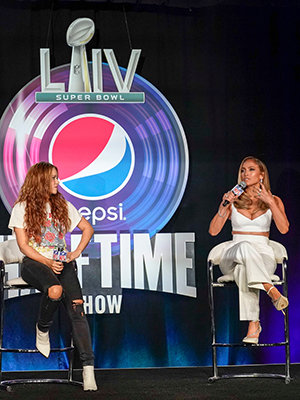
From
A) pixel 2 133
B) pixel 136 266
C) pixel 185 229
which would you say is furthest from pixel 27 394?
pixel 2 133

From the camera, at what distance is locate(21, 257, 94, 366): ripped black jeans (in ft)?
9.97

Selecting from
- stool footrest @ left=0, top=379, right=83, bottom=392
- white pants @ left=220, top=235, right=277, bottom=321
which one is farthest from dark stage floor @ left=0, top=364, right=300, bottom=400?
white pants @ left=220, top=235, right=277, bottom=321

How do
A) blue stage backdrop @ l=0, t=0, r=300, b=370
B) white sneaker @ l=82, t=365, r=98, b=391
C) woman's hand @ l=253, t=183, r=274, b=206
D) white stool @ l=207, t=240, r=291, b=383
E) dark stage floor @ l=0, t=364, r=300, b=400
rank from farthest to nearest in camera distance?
blue stage backdrop @ l=0, t=0, r=300, b=370 < woman's hand @ l=253, t=183, r=274, b=206 < white stool @ l=207, t=240, r=291, b=383 < white sneaker @ l=82, t=365, r=98, b=391 < dark stage floor @ l=0, t=364, r=300, b=400

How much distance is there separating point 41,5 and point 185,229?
2.01 meters

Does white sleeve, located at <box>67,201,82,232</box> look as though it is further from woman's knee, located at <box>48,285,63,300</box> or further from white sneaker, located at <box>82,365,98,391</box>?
white sneaker, located at <box>82,365,98,391</box>

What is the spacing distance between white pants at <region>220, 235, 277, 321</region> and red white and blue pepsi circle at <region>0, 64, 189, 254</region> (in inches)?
32.6

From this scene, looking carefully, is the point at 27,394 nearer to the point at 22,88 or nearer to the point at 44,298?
the point at 44,298

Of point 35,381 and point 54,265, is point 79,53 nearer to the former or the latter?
point 54,265

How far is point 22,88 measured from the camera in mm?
4027

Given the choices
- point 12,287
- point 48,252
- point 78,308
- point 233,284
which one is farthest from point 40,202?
point 233,284

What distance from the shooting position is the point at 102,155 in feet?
13.2

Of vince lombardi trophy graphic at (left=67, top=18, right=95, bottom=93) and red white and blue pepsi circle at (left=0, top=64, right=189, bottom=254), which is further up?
vince lombardi trophy graphic at (left=67, top=18, right=95, bottom=93)

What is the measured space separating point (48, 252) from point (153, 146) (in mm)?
1263

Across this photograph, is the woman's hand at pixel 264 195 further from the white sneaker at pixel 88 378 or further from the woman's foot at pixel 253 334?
the white sneaker at pixel 88 378
